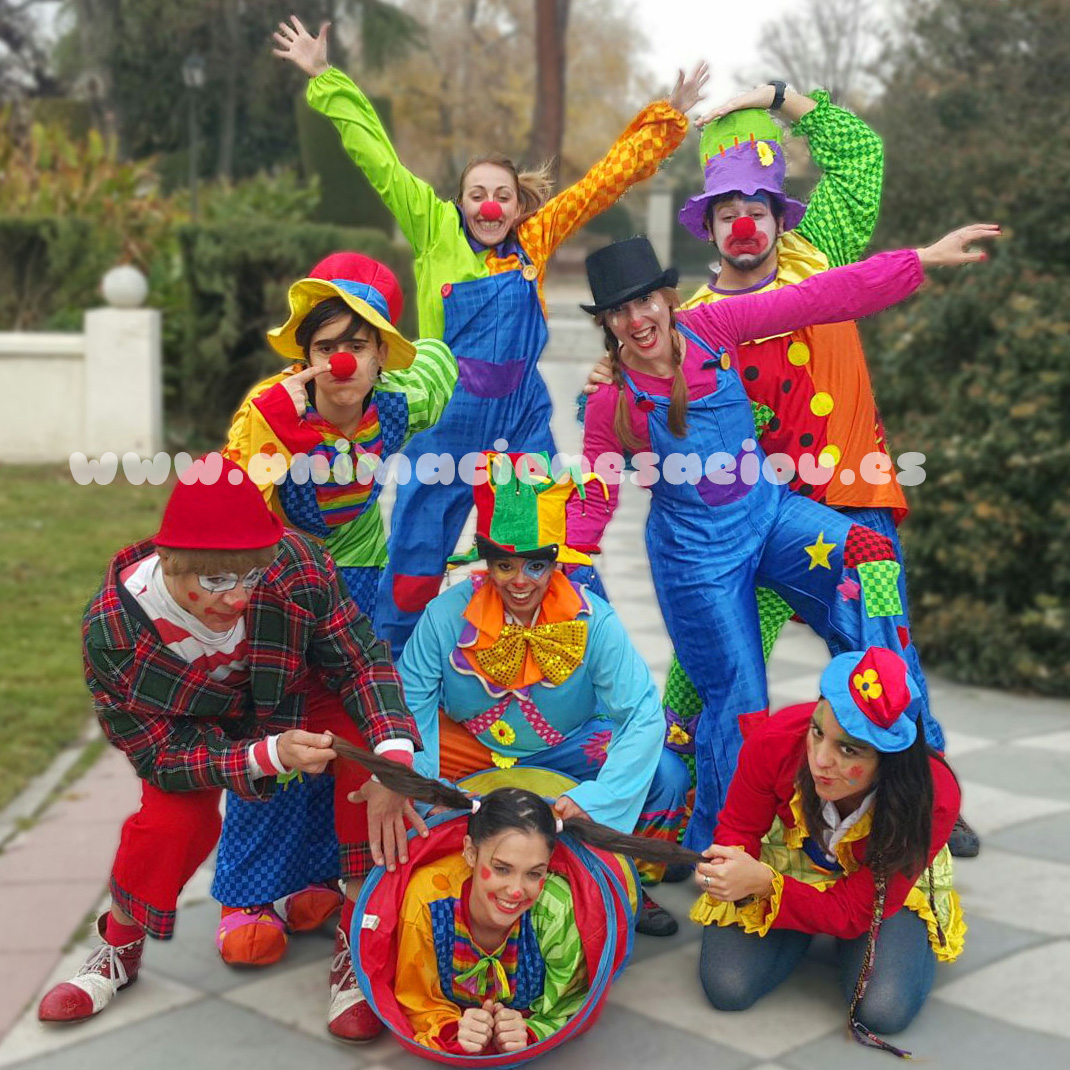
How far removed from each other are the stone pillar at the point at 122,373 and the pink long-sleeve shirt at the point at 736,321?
7.71 metres

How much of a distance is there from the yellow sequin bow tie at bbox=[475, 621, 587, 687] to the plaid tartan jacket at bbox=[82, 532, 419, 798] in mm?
319

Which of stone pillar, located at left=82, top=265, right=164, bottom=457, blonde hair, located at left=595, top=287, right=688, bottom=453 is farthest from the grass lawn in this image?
blonde hair, located at left=595, top=287, right=688, bottom=453

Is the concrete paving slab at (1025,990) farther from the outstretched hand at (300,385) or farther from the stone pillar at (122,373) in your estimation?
the stone pillar at (122,373)

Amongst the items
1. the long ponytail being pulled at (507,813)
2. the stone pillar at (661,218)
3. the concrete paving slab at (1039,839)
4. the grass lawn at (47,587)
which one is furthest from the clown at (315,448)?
the stone pillar at (661,218)

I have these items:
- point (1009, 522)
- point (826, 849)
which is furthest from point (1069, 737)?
point (826, 849)

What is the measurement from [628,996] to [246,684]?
3.49 ft

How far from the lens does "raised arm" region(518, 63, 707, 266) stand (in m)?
3.74

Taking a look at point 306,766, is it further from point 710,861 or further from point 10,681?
point 10,681

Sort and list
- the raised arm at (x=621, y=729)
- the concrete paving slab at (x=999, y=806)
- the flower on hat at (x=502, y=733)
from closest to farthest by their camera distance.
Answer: the raised arm at (x=621, y=729), the flower on hat at (x=502, y=733), the concrete paving slab at (x=999, y=806)

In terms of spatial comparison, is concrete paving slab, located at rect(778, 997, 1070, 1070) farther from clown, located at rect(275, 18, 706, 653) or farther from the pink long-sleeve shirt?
clown, located at rect(275, 18, 706, 653)

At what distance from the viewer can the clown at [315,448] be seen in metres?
3.19

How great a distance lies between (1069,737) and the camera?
195 inches

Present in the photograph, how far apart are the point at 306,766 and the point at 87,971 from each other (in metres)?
0.74

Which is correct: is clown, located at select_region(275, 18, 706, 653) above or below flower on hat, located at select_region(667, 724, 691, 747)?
above
